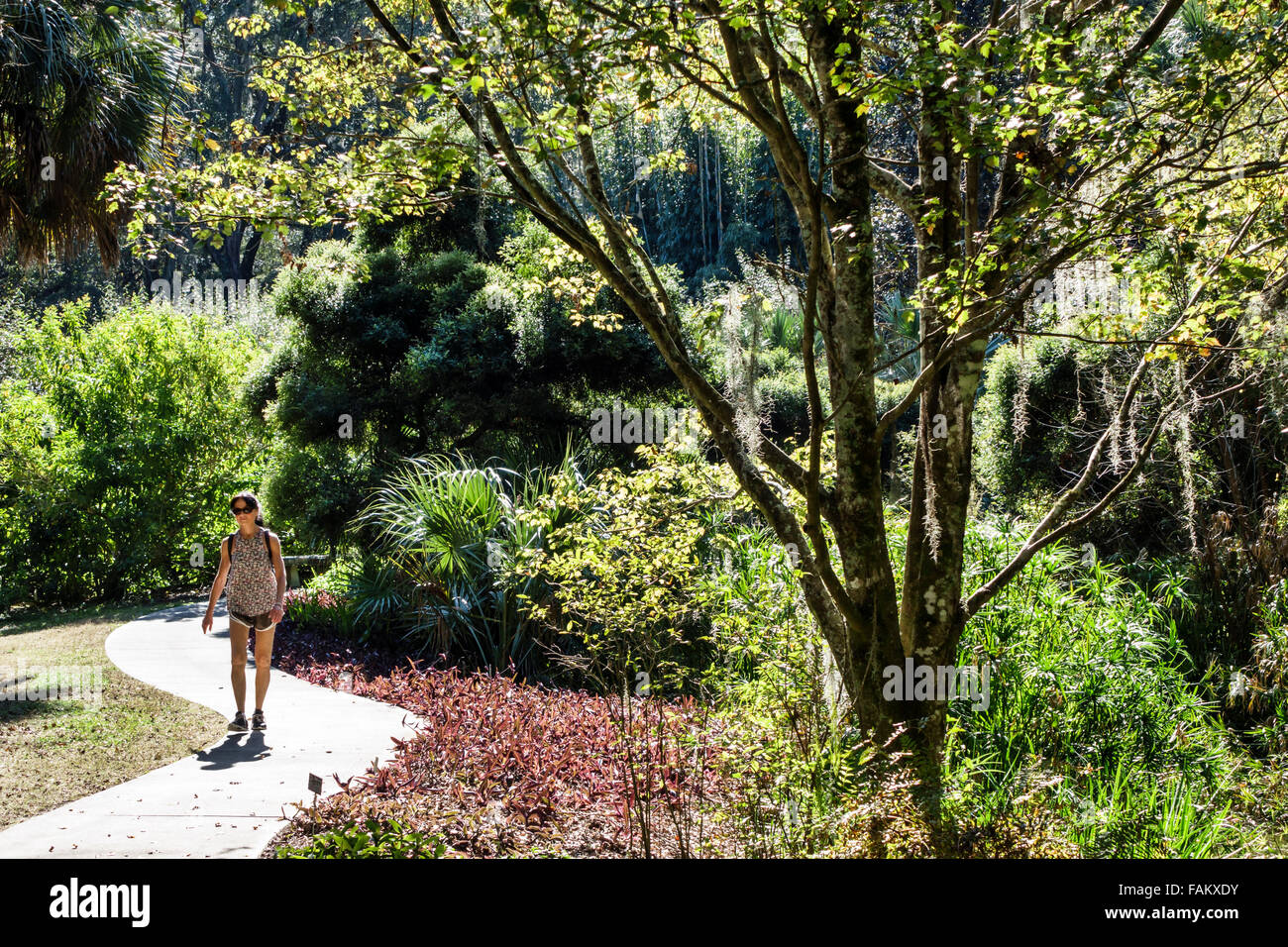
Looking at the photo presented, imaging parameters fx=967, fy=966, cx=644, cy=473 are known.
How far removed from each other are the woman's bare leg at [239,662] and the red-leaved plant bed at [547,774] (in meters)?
1.24

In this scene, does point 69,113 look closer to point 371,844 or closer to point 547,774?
point 547,774

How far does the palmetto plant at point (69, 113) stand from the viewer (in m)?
8.91

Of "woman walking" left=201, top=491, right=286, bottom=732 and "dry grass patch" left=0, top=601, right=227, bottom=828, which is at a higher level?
"woman walking" left=201, top=491, right=286, bottom=732

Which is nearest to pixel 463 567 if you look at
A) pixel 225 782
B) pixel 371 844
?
pixel 225 782

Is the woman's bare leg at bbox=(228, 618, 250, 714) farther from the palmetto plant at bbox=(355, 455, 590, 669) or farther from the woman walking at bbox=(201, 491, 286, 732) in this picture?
the palmetto plant at bbox=(355, 455, 590, 669)

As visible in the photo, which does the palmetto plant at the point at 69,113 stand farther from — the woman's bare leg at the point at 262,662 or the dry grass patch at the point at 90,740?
the woman's bare leg at the point at 262,662

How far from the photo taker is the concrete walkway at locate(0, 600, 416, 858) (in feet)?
14.4

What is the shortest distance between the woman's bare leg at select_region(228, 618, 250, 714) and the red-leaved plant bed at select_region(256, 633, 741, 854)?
124cm

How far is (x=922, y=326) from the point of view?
5.46m

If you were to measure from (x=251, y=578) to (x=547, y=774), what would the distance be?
9.13ft

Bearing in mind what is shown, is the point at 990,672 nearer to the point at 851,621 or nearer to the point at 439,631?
the point at 851,621

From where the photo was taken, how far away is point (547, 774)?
5355mm

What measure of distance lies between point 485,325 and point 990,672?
781cm

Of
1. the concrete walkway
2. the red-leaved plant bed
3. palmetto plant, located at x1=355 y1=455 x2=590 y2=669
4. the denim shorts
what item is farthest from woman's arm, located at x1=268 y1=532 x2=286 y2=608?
palmetto plant, located at x1=355 y1=455 x2=590 y2=669
